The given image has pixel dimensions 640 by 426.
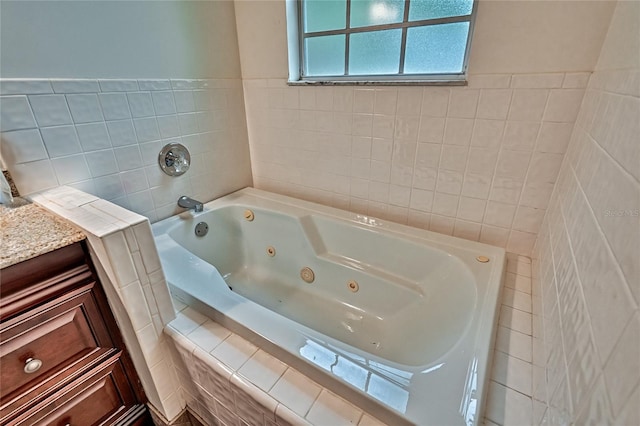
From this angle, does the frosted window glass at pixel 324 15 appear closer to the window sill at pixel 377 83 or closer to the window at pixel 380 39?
the window at pixel 380 39

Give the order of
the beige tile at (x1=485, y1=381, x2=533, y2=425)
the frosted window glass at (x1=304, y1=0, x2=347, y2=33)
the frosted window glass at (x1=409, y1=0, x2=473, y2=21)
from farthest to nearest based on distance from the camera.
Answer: the frosted window glass at (x1=304, y1=0, x2=347, y2=33), the frosted window glass at (x1=409, y1=0, x2=473, y2=21), the beige tile at (x1=485, y1=381, x2=533, y2=425)

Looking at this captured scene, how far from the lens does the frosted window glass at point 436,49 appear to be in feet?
3.64

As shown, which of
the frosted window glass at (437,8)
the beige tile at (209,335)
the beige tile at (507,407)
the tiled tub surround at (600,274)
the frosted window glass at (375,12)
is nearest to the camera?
the tiled tub surround at (600,274)

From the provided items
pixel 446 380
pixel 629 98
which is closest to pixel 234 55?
pixel 629 98

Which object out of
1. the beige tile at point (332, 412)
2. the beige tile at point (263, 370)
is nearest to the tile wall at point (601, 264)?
the beige tile at point (332, 412)

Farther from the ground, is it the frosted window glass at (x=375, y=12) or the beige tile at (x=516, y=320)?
the frosted window glass at (x=375, y=12)

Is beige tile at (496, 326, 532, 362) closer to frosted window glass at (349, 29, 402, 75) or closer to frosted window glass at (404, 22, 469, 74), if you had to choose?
frosted window glass at (404, 22, 469, 74)

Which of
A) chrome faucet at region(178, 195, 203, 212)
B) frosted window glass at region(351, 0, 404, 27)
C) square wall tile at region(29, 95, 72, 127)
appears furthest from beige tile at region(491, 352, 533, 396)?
square wall tile at region(29, 95, 72, 127)

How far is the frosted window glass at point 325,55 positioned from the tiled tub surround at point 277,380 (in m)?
1.23

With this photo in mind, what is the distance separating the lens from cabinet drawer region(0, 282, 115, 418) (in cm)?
67

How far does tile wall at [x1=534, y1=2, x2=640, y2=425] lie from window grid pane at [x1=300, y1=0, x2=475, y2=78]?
45cm

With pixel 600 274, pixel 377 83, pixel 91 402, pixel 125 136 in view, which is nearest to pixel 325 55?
pixel 377 83

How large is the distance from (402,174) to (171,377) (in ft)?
3.90

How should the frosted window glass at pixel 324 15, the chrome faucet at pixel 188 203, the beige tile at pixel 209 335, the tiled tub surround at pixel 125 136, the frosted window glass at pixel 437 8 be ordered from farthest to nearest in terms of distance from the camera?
the chrome faucet at pixel 188 203 → the frosted window glass at pixel 324 15 → the frosted window glass at pixel 437 8 → the tiled tub surround at pixel 125 136 → the beige tile at pixel 209 335
